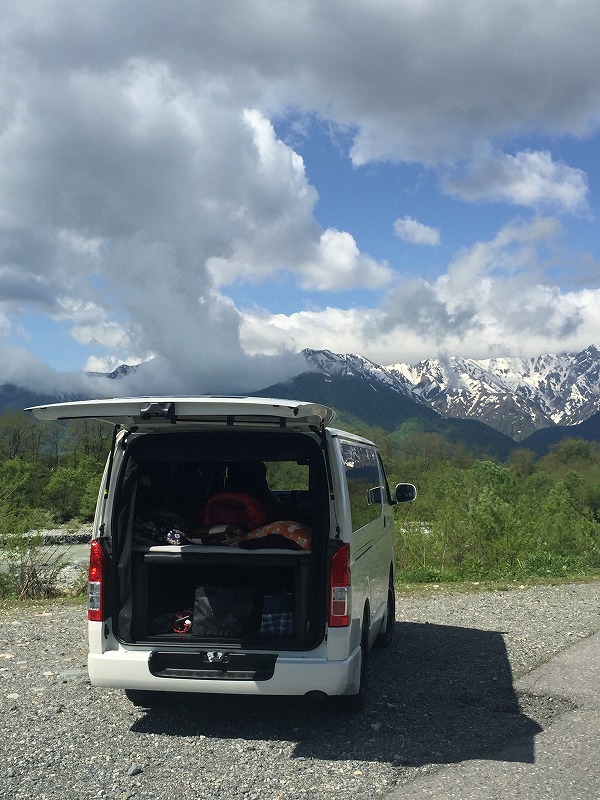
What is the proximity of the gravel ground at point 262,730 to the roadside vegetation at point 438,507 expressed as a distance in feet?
7.80

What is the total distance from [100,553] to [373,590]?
8.41 ft

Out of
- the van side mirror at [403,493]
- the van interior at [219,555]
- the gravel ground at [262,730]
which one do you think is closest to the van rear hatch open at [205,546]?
the van interior at [219,555]

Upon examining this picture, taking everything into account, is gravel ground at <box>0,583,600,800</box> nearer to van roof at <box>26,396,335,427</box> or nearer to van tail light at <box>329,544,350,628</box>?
van tail light at <box>329,544,350,628</box>

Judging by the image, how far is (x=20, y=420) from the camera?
231ft

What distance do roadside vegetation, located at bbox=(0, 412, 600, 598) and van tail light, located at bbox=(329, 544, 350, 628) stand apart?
241 centimetres

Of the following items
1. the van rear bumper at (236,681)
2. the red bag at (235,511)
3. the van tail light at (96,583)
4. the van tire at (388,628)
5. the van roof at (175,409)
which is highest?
the van roof at (175,409)

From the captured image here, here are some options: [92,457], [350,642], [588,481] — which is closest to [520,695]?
[350,642]

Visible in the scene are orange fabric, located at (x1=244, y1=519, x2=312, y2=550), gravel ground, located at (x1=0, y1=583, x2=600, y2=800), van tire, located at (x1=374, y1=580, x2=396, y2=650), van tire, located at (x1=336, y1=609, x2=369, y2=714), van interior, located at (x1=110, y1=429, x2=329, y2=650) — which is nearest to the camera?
gravel ground, located at (x1=0, y1=583, x2=600, y2=800)

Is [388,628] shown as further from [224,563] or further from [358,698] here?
[224,563]

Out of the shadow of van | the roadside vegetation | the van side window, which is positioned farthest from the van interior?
the roadside vegetation

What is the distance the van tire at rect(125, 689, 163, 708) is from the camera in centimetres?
644

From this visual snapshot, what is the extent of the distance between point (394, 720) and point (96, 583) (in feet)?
8.09

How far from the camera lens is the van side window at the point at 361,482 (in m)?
6.43

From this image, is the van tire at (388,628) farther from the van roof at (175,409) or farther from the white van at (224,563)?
the van roof at (175,409)
